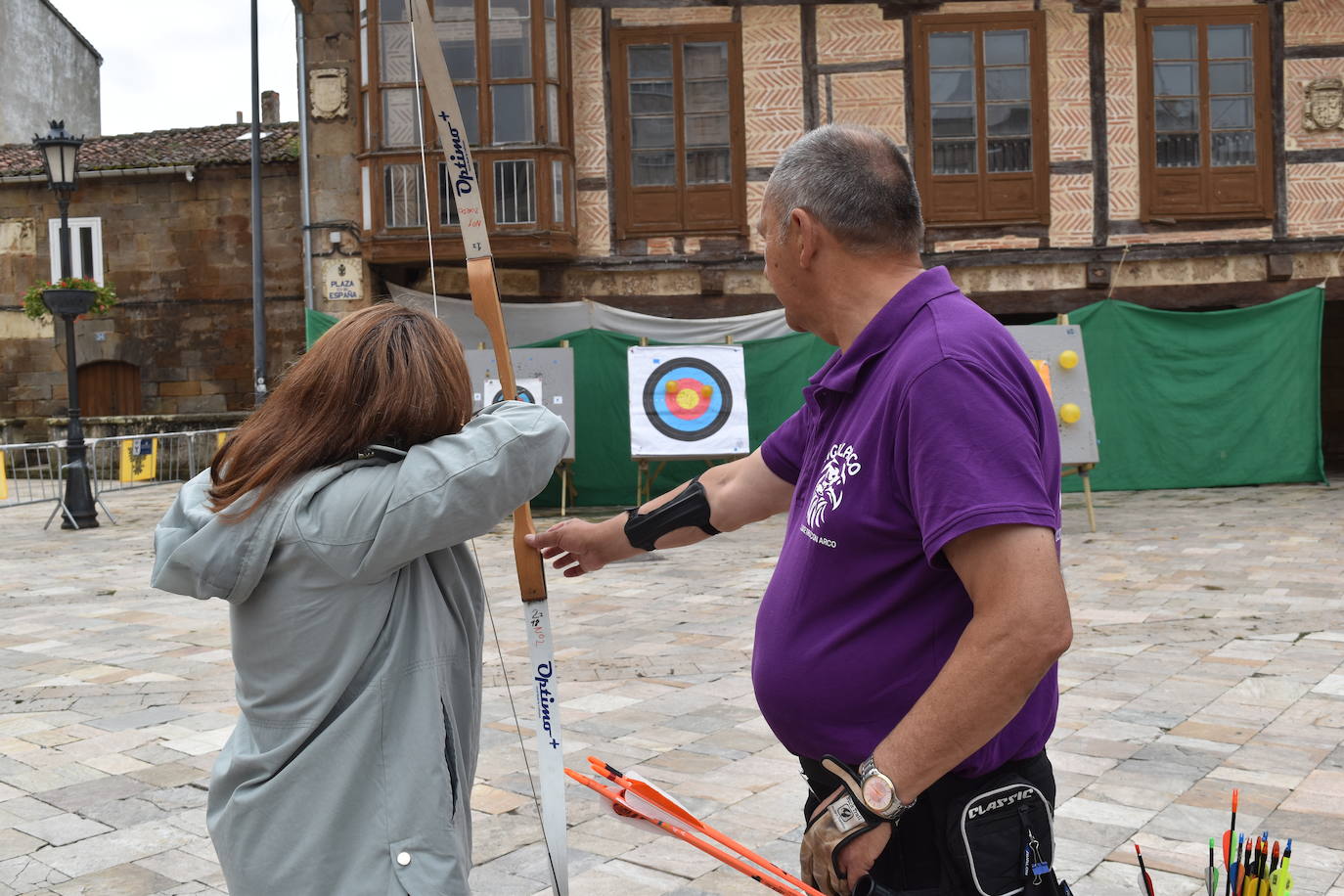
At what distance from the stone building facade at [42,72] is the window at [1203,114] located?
2218 cm

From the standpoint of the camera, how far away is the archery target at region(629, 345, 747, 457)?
11477mm

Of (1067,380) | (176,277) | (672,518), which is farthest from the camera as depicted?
(176,277)

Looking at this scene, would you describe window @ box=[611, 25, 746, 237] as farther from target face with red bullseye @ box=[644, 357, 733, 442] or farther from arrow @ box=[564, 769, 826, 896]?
arrow @ box=[564, 769, 826, 896]

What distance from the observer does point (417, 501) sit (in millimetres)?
1597

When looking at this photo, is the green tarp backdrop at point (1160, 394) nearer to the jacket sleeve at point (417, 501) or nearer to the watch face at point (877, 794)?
the jacket sleeve at point (417, 501)

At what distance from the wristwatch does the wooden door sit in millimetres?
21504

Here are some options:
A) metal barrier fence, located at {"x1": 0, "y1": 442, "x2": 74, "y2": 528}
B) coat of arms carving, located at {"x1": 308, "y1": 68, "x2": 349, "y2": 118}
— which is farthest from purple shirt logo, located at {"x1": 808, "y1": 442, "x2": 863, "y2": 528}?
metal barrier fence, located at {"x1": 0, "y1": 442, "x2": 74, "y2": 528}

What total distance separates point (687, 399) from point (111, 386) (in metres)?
13.5

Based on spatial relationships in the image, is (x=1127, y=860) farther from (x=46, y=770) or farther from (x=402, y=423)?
(x=46, y=770)

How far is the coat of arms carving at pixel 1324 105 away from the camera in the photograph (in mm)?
13047

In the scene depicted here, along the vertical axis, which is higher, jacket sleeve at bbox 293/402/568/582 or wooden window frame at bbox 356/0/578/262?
wooden window frame at bbox 356/0/578/262

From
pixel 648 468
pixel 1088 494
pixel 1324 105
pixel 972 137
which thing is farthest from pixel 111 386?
pixel 1324 105

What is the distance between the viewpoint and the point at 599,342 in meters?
12.2

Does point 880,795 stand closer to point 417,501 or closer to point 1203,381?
point 417,501
